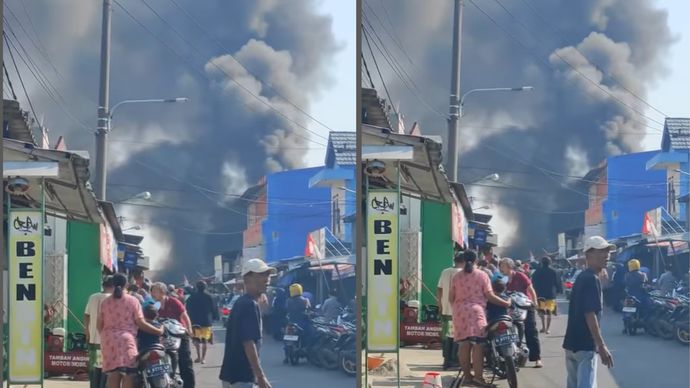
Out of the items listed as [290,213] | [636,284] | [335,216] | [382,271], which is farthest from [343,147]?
[636,284]

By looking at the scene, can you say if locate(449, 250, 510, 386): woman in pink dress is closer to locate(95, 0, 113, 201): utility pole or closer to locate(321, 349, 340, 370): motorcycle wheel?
locate(321, 349, 340, 370): motorcycle wheel

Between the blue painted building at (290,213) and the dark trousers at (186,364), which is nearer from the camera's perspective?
the dark trousers at (186,364)

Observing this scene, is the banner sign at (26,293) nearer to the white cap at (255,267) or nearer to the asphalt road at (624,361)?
the white cap at (255,267)

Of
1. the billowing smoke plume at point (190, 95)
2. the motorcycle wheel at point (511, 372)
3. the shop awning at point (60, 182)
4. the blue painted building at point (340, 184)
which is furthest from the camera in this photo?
the blue painted building at point (340, 184)

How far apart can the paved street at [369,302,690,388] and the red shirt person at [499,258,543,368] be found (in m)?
0.05

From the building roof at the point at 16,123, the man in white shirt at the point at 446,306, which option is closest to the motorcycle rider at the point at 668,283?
the man in white shirt at the point at 446,306

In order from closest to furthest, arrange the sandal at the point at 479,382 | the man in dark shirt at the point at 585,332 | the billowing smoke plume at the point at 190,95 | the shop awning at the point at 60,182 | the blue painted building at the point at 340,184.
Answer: the man in dark shirt at the point at 585,332, the sandal at the point at 479,382, the shop awning at the point at 60,182, the billowing smoke plume at the point at 190,95, the blue painted building at the point at 340,184

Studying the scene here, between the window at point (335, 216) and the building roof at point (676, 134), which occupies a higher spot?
the building roof at point (676, 134)

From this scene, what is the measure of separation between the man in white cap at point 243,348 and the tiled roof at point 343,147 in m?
1.09

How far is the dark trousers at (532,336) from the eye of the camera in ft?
31.8

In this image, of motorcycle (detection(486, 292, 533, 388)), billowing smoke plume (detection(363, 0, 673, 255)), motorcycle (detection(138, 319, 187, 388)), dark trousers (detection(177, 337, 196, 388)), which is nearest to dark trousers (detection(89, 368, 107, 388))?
motorcycle (detection(138, 319, 187, 388))

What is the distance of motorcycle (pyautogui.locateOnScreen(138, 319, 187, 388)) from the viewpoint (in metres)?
9.20

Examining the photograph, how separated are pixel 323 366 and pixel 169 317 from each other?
106 cm

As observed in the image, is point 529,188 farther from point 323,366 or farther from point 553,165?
point 323,366
